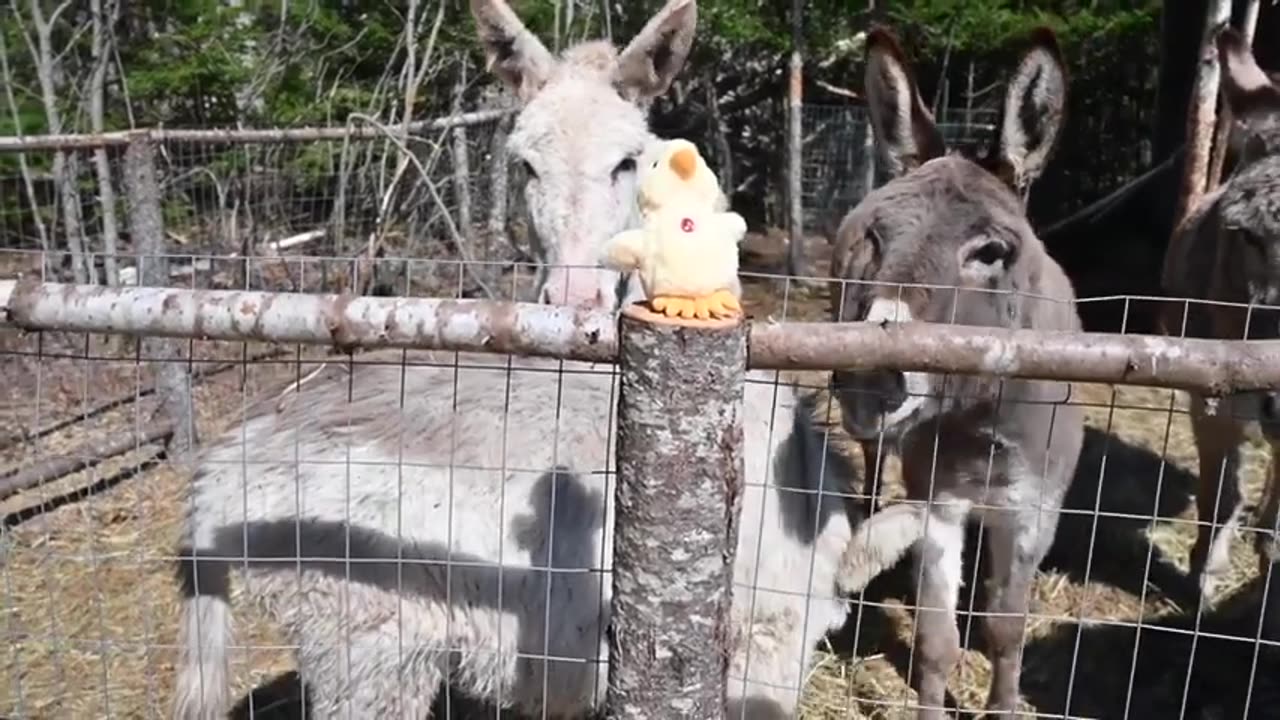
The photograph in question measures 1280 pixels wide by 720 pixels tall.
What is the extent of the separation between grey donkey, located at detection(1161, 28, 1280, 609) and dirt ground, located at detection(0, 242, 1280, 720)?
0.24m

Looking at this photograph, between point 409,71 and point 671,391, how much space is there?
17.8 ft

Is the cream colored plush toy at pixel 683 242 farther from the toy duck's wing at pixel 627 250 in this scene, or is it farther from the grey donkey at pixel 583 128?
the grey donkey at pixel 583 128

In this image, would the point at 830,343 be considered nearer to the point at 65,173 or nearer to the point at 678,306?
the point at 678,306

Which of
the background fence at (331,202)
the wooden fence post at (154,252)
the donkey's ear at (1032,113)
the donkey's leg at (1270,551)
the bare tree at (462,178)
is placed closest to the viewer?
the donkey's ear at (1032,113)

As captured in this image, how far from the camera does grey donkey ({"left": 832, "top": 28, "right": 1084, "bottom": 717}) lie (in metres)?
3.10

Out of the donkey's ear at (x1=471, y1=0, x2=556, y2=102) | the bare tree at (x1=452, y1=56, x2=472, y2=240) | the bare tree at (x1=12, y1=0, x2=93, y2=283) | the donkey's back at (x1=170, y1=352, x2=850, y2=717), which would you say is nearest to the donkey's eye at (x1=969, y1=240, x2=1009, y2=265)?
the donkey's back at (x1=170, y1=352, x2=850, y2=717)

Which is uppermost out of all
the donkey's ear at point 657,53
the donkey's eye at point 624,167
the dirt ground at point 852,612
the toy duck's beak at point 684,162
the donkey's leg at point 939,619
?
the donkey's ear at point 657,53

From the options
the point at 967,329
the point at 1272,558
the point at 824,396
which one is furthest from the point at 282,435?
the point at 1272,558

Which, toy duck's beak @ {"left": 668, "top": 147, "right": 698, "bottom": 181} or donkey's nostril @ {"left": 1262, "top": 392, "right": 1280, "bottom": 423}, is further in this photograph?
donkey's nostril @ {"left": 1262, "top": 392, "right": 1280, "bottom": 423}

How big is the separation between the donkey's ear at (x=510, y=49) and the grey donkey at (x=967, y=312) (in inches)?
56.7

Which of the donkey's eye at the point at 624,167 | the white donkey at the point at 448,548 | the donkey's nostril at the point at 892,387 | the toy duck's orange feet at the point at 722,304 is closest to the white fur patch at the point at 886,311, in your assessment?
the donkey's nostril at the point at 892,387

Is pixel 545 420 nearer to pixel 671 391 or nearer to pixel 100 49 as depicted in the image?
pixel 671 391

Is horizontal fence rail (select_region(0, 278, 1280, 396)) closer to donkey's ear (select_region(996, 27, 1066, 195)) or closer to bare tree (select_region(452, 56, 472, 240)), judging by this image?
donkey's ear (select_region(996, 27, 1066, 195))

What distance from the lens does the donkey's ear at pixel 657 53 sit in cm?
416
